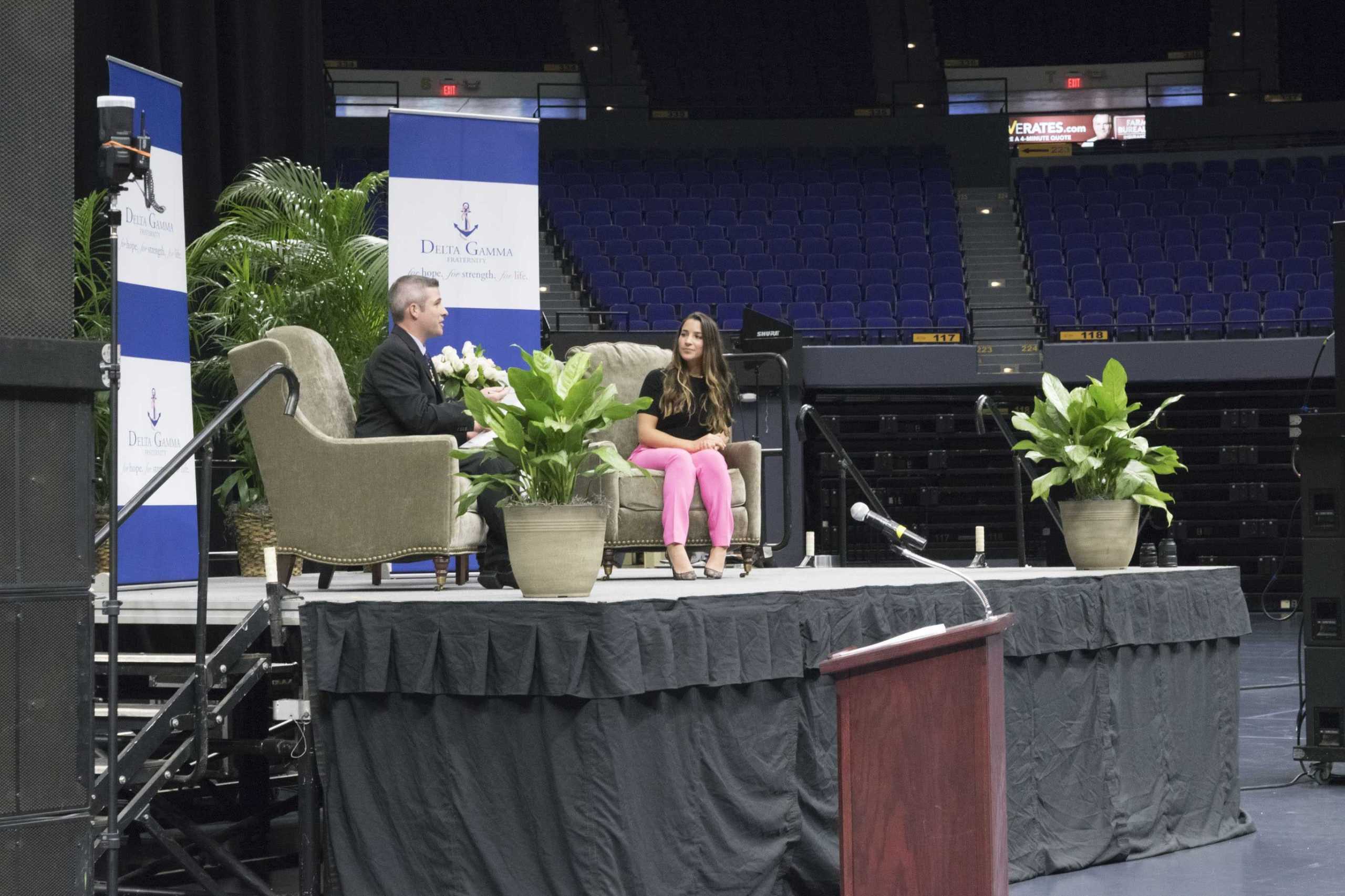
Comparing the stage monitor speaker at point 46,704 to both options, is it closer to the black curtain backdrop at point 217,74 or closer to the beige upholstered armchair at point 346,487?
the beige upholstered armchair at point 346,487

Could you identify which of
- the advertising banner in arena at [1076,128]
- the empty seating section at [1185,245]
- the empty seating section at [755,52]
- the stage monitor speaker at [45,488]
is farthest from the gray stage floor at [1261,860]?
the empty seating section at [755,52]

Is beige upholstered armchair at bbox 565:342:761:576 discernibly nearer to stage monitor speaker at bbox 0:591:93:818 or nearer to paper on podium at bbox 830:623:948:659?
paper on podium at bbox 830:623:948:659

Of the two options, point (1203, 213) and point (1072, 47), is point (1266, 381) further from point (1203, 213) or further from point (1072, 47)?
point (1072, 47)

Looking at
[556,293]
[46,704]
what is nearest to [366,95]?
[556,293]

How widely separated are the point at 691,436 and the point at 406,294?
111 cm

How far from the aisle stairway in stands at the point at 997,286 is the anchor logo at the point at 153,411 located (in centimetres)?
939

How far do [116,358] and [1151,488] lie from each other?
3773 mm

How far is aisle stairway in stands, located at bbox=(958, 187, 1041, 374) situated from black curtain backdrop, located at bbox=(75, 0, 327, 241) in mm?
7093

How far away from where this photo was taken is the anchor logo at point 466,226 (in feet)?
22.3

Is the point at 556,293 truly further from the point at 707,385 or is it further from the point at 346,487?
the point at 346,487

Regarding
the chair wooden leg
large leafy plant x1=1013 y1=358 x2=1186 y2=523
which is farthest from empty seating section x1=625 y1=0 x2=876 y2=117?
the chair wooden leg

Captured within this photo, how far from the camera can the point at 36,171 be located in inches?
88.4

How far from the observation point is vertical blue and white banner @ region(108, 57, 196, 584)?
6.01m

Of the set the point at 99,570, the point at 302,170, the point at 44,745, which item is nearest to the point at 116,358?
the point at 44,745
